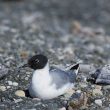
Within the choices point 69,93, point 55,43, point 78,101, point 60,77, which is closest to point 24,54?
point 55,43

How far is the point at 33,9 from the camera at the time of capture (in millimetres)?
14273

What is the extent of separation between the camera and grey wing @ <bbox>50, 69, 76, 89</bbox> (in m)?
5.87

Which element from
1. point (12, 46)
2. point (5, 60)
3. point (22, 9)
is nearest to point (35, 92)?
point (5, 60)

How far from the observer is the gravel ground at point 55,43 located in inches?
235

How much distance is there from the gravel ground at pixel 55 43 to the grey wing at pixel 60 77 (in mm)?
175

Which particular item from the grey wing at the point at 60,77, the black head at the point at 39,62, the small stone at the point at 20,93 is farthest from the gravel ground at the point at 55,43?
the black head at the point at 39,62

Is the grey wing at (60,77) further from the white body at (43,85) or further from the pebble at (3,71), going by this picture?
the pebble at (3,71)

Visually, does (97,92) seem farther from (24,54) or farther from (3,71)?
(24,54)

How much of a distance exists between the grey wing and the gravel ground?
175 mm

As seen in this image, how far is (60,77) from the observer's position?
5938 millimetres

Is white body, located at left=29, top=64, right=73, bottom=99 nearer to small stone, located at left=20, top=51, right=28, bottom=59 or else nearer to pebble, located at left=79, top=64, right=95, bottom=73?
pebble, located at left=79, top=64, right=95, bottom=73

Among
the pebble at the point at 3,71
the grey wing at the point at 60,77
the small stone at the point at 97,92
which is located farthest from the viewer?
the pebble at the point at 3,71

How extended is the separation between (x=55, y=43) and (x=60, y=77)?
156 inches

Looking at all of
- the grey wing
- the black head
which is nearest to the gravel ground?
the grey wing
